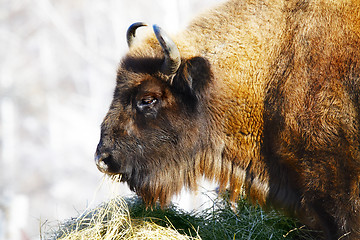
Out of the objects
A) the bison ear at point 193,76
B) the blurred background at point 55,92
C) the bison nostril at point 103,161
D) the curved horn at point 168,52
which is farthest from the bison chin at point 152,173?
the blurred background at point 55,92

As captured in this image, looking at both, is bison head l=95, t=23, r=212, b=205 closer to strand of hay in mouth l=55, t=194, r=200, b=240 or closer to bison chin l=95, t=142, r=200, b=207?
bison chin l=95, t=142, r=200, b=207

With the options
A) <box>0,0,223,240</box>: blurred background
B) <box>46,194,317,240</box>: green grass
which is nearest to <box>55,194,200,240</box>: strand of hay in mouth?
<box>46,194,317,240</box>: green grass

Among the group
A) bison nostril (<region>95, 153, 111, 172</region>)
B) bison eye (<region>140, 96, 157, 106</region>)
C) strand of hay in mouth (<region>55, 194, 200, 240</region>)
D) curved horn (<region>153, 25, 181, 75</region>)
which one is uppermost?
curved horn (<region>153, 25, 181, 75</region>)

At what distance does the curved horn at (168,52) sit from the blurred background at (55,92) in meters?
17.1

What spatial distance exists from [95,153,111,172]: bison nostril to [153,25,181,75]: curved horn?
2.81 feet

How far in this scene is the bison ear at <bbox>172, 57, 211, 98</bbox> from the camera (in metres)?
4.00

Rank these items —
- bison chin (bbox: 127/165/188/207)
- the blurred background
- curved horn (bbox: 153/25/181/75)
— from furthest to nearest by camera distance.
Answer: the blurred background < bison chin (bbox: 127/165/188/207) < curved horn (bbox: 153/25/181/75)

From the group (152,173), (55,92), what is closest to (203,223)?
(152,173)

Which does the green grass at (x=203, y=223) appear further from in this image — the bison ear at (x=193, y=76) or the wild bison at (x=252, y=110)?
the bison ear at (x=193, y=76)

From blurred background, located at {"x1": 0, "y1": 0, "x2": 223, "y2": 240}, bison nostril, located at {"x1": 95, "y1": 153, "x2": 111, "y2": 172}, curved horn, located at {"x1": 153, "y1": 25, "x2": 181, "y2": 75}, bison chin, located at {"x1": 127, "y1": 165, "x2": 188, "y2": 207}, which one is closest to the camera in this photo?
curved horn, located at {"x1": 153, "y1": 25, "x2": 181, "y2": 75}

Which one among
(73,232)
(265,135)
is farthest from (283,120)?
(73,232)

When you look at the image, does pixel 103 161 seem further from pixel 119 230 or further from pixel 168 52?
pixel 168 52

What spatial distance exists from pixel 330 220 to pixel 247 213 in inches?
47.5

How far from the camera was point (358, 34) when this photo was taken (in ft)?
11.6
